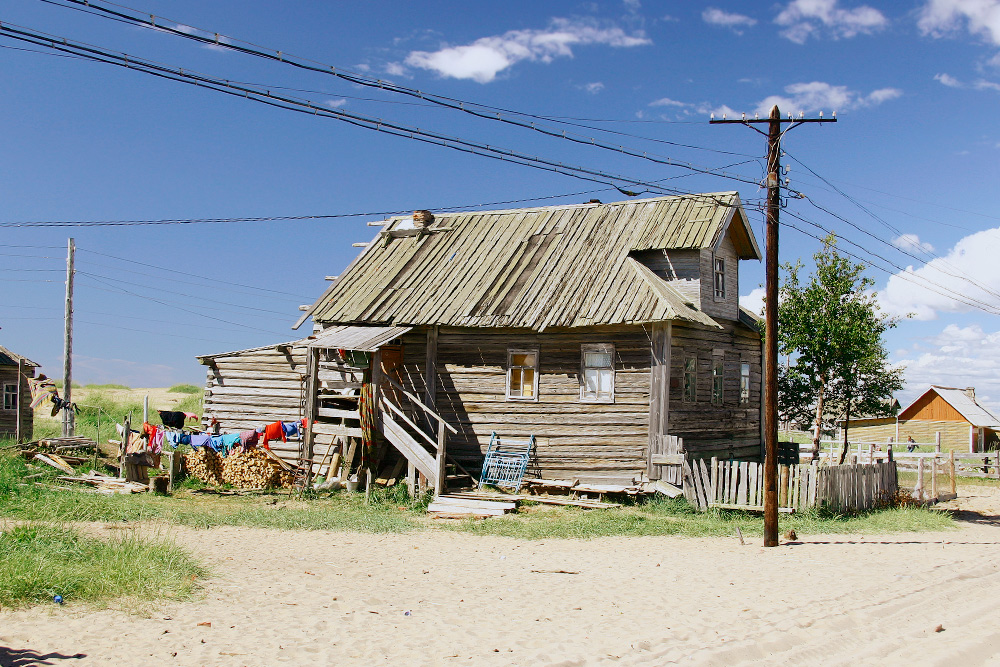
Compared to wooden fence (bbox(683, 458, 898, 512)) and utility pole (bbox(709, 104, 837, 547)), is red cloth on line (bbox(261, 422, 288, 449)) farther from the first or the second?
utility pole (bbox(709, 104, 837, 547))

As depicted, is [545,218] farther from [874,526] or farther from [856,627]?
[856,627]

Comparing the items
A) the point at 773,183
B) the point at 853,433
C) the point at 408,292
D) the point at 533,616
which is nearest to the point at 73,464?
the point at 408,292

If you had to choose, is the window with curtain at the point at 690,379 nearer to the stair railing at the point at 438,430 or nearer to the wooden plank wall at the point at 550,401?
the wooden plank wall at the point at 550,401

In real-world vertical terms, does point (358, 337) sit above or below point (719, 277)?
below

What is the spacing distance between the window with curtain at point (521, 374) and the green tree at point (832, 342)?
38.7 ft

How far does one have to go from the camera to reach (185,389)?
67.8m

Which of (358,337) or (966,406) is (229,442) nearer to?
(358,337)

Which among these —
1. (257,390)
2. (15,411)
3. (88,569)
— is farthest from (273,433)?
(15,411)

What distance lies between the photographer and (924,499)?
21125 mm

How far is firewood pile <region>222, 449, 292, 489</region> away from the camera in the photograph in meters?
21.3

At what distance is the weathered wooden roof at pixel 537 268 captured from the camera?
20.1 metres

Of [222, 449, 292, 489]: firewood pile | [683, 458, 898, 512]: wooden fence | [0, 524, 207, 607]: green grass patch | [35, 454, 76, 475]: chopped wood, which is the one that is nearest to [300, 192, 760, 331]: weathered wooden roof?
[683, 458, 898, 512]: wooden fence

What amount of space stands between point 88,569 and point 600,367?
12760mm

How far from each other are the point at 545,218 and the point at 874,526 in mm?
12771
